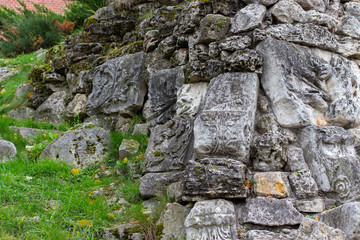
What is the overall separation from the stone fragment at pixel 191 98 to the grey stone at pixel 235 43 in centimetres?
43

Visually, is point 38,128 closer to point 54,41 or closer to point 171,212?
point 171,212

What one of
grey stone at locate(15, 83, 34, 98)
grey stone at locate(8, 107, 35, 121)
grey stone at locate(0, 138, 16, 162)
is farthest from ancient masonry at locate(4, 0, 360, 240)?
grey stone at locate(15, 83, 34, 98)

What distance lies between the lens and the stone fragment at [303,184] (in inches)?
112

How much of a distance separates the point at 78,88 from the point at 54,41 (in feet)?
17.4

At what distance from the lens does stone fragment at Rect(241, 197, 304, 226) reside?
8.61ft

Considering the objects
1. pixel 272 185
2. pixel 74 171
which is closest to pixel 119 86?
pixel 74 171

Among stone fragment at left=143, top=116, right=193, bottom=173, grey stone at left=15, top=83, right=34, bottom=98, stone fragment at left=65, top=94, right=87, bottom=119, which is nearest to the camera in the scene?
stone fragment at left=143, top=116, right=193, bottom=173

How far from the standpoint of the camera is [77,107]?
577cm

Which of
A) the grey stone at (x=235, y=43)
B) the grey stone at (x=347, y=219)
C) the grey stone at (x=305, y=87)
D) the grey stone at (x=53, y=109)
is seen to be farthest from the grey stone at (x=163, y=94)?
the grey stone at (x=347, y=219)

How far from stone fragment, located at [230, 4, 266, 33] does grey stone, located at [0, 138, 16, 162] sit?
9.99ft

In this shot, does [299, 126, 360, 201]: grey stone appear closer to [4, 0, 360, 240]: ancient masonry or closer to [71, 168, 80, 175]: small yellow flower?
[4, 0, 360, 240]: ancient masonry

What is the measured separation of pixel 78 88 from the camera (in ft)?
19.4

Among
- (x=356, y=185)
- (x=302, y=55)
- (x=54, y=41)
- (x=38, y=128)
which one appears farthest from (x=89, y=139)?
(x=54, y=41)

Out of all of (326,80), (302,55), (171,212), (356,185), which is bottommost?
(356,185)
